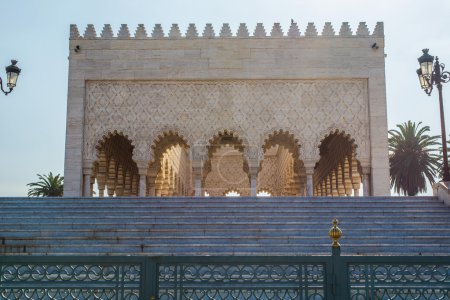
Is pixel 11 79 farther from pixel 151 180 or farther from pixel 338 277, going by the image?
pixel 338 277

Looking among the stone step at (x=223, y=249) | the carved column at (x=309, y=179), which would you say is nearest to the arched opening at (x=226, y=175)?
the carved column at (x=309, y=179)

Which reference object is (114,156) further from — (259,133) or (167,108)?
(259,133)

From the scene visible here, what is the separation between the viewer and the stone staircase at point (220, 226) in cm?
841

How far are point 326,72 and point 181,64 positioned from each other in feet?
13.7

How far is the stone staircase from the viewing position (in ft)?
27.6

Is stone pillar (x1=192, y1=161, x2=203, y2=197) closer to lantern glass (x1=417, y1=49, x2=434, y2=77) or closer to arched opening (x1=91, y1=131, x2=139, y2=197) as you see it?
arched opening (x1=91, y1=131, x2=139, y2=197)

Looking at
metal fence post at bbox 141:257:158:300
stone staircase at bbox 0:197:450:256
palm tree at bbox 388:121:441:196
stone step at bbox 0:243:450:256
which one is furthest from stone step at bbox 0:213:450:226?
palm tree at bbox 388:121:441:196

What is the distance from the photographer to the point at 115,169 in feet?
67.5

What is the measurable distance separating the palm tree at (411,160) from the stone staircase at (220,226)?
16.4 meters

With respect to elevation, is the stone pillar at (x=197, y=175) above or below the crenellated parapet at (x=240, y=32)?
below

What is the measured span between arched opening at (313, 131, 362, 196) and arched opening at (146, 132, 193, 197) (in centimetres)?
514

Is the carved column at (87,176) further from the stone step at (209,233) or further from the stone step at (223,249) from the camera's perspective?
the stone step at (223,249)

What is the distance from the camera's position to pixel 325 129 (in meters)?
16.3

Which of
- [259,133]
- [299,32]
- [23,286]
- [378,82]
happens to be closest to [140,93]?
[259,133]
